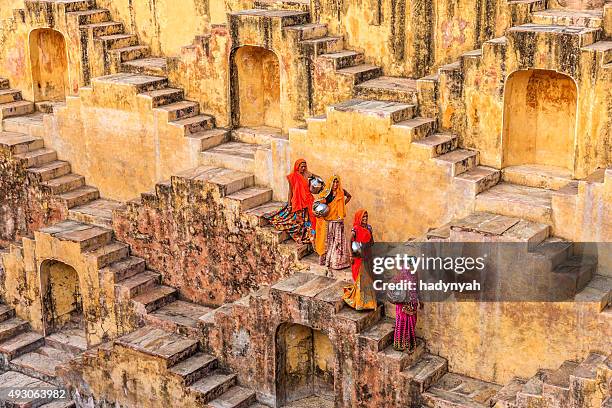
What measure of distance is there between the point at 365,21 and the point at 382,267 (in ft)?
15.9

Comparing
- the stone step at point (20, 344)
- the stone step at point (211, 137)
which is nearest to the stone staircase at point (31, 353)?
the stone step at point (20, 344)

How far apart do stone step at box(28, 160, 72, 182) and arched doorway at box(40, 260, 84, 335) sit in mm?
1735

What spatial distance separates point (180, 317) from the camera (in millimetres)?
18734

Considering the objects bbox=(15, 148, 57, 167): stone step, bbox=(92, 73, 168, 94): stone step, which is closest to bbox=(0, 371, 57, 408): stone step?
bbox=(15, 148, 57, 167): stone step

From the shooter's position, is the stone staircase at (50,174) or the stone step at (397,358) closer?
the stone step at (397,358)

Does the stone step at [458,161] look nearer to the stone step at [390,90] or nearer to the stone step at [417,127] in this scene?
the stone step at [417,127]

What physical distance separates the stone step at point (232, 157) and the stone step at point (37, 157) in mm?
3861

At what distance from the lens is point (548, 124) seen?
16938 mm

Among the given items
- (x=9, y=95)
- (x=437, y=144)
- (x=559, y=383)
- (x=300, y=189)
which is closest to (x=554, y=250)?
(x=559, y=383)

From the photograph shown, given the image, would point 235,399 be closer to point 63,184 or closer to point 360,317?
point 360,317

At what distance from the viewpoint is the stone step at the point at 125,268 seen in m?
19.4

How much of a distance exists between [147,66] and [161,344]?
5.77 m

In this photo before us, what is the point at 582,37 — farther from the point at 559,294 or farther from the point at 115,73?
the point at 115,73

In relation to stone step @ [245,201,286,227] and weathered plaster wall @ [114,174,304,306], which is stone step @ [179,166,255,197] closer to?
weathered plaster wall @ [114,174,304,306]
